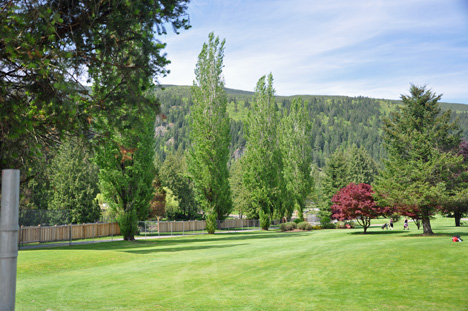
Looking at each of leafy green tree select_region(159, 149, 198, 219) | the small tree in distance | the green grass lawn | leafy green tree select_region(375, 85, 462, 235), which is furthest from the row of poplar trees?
the green grass lawn

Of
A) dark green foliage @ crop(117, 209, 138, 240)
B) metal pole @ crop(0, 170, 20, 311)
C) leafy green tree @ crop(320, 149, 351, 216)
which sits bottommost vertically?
dark green foliage @ crop(117, 209, 138, 240)

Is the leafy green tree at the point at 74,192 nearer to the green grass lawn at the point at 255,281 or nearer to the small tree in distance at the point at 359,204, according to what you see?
the green grass lawn at the point at 255,281

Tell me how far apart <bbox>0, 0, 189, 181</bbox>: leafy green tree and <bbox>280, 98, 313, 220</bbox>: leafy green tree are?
48.0m

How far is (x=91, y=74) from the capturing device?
761 centimetres

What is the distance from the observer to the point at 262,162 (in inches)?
1873

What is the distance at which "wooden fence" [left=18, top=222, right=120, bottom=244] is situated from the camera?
1101 inches

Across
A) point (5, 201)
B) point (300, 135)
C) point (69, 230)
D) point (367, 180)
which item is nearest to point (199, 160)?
point (69, 230)

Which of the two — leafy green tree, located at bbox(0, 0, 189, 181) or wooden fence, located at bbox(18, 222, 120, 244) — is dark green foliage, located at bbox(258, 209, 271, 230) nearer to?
wooden fence, located at bbox(18, 222, 120, 244)

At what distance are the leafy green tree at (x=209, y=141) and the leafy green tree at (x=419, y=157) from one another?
18.2 metres

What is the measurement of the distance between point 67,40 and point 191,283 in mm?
8064

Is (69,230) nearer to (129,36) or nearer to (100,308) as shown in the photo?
(100,308)

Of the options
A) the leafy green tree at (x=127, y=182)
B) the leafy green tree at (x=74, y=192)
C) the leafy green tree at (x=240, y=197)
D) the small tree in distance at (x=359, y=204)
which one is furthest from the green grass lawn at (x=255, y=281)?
the leafy green tree at (x=240, y=197)

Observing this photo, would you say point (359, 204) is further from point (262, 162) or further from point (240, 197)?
point (240, 197)

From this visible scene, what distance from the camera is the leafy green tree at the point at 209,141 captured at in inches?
1634
